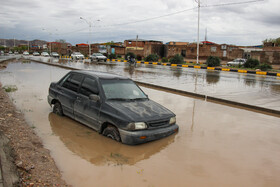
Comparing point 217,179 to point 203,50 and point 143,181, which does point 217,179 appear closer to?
point 143,181

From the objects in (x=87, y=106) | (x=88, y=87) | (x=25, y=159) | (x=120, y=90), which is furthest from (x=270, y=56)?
(x=25, y=159)

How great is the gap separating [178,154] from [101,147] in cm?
159

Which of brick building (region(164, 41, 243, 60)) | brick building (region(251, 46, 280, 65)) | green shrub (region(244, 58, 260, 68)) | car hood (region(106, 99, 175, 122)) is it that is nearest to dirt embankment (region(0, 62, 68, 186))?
car hood (region(106, 99, 175, 122))

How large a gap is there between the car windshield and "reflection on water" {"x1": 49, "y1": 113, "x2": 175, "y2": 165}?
1002 mm

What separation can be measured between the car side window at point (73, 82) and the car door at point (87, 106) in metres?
0.22

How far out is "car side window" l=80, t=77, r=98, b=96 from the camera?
5819 millimetres

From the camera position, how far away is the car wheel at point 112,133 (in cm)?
503

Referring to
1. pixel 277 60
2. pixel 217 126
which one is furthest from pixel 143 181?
pixel 277 60

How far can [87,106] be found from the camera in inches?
225

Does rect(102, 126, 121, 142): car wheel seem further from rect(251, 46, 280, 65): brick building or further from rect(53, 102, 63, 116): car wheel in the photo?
rect(251, 46, 280, 65): brick building

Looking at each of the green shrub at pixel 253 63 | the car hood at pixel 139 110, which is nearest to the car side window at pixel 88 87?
the car hood at pixel 139 110

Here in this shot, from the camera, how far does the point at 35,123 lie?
252 inches

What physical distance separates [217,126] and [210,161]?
7.51ft

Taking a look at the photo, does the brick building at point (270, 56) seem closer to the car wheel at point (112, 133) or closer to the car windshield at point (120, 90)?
the car windshield at point (120, 90)
